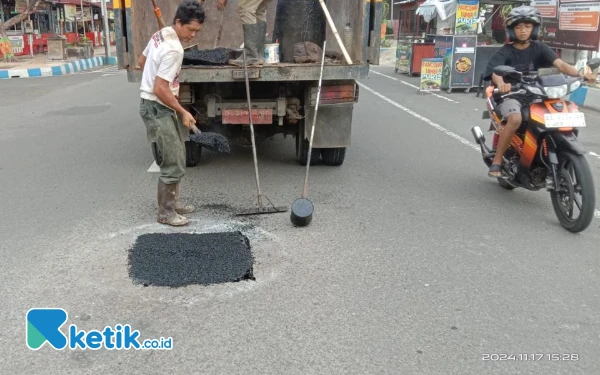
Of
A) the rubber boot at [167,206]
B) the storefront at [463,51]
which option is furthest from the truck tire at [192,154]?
the storefront at [463,51]

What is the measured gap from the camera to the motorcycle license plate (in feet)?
15.2

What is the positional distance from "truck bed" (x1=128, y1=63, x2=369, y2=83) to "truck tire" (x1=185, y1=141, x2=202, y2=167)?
1086mm

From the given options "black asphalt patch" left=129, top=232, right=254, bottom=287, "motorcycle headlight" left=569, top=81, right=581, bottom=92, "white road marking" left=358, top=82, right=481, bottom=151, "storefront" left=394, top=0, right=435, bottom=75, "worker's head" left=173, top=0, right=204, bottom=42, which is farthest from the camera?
"storefront" left=394, top=0, right=435, bottom=75

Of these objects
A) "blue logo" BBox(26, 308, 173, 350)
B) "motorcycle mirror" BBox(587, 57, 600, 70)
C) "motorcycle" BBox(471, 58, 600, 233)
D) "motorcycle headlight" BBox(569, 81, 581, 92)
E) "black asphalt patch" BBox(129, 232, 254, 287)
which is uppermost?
"motorcycle mirror" BBox(587, 57, 600, 70)

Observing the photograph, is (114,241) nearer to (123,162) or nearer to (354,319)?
(354,319)

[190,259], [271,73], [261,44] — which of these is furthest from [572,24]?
[190,259]

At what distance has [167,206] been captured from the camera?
15.5ft

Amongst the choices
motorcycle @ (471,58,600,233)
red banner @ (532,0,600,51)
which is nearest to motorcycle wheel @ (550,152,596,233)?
motorcycle @ (471,58,600,233)

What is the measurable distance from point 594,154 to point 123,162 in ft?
20.2

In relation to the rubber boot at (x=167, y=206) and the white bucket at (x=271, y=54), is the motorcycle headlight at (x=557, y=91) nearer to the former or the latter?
the white bucket at (x=271, y=54)

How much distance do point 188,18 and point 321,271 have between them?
2143mm

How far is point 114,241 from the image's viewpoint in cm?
436

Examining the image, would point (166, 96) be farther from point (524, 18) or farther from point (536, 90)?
point (524, 18)

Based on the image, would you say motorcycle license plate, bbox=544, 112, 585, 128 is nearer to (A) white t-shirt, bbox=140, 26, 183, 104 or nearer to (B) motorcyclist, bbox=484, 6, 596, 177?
(B) motorcyclist, bbox=484, 6, 596, 177
